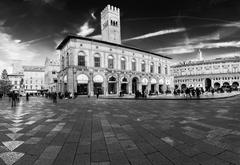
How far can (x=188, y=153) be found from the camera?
3.09 metres

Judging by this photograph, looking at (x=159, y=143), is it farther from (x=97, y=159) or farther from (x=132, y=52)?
(x=132, y=52)

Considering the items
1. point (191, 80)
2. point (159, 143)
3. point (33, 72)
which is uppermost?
point (33, 72)

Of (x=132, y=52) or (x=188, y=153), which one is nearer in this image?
(x=188, y=153)

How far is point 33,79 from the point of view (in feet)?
248

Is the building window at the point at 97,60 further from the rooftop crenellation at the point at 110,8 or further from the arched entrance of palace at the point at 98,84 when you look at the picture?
the rooftop crenellation at the point at 110,8

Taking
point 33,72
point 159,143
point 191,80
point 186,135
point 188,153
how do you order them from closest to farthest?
point 188,153 < point 159,143 < point 186,135 < point 33,72 < point 191,80

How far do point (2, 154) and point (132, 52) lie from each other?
151 feet

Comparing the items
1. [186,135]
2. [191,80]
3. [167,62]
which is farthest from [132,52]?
[191,80]

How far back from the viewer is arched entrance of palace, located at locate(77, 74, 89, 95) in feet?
117

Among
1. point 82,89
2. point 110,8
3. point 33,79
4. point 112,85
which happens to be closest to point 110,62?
point 112,85

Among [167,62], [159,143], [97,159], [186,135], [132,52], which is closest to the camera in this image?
[97,159]

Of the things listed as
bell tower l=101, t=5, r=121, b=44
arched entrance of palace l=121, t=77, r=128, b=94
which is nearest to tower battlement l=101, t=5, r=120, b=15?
bell tower l=101, t=5, r=121, b=44

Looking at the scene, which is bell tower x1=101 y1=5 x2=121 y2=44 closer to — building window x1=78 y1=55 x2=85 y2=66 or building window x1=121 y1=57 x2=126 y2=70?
building window x1=121 y1=57 x2=126 y2=70

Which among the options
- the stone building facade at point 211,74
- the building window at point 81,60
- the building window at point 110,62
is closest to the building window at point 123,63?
the building window at point 110,62
